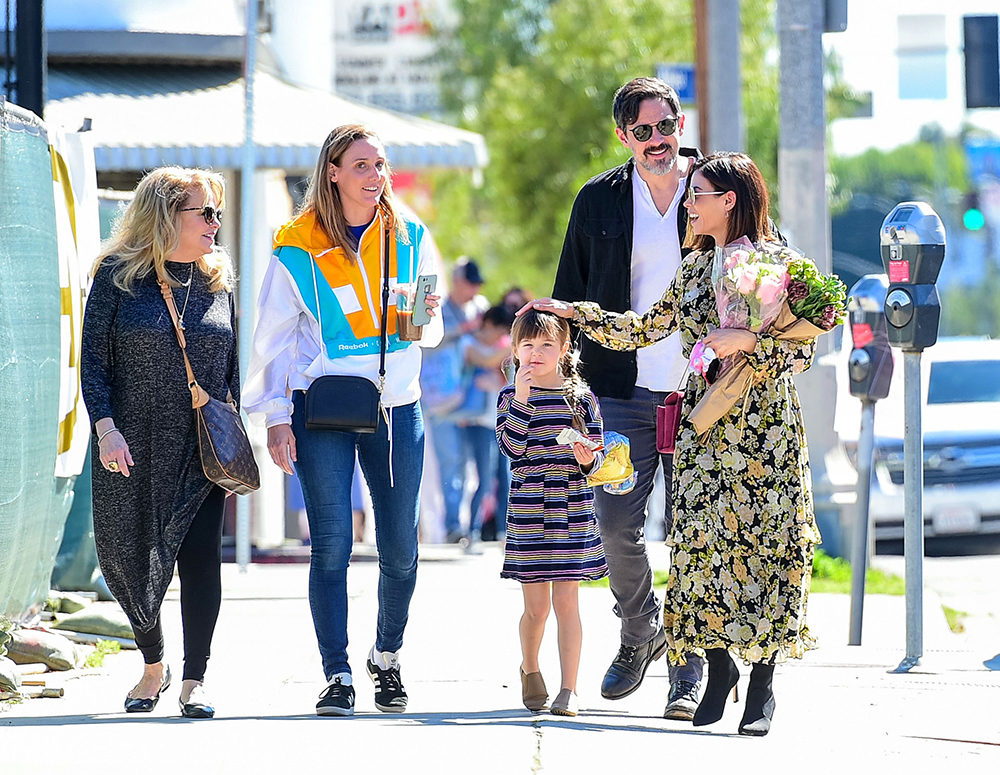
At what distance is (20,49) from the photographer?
285 inches

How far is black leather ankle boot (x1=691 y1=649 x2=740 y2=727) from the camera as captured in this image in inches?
210

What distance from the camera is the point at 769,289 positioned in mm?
5098

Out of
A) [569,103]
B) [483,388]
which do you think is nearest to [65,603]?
[483,388]

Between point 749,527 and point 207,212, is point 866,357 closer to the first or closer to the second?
point 749,527

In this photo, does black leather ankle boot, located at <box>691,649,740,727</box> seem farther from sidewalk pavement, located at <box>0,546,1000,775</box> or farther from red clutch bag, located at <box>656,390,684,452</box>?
red clutch bag, located at <box>656,390,684,452</box>

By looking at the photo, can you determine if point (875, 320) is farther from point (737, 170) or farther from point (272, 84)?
point (272, 84)

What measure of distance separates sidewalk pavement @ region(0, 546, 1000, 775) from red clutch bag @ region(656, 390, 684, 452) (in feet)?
3.07

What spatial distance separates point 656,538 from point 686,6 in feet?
55.3

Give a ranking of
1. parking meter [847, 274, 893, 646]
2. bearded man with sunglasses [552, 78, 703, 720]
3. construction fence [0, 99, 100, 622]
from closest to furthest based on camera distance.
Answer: bearded man with sunglasses [552, 78, 703, 720] → construction fence [0, 99, 100, 622] → parking meter [847, 274, 893, 646]

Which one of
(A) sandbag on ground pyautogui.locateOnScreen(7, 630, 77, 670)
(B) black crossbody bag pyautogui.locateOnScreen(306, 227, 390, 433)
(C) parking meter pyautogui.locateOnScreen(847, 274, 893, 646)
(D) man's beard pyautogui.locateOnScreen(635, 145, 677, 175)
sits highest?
(D) man's beard pyautogui.locateOnScreen(635, 145, 677, 175)

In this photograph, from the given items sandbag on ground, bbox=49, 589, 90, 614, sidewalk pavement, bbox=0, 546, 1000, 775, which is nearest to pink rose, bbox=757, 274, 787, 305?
sidewalk pavement, bbox=0, 546, 1000, 775

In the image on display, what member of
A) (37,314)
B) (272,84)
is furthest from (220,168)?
(37,314)

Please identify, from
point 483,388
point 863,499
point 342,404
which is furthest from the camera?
point 483,388

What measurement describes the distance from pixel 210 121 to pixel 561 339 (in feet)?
22.4
